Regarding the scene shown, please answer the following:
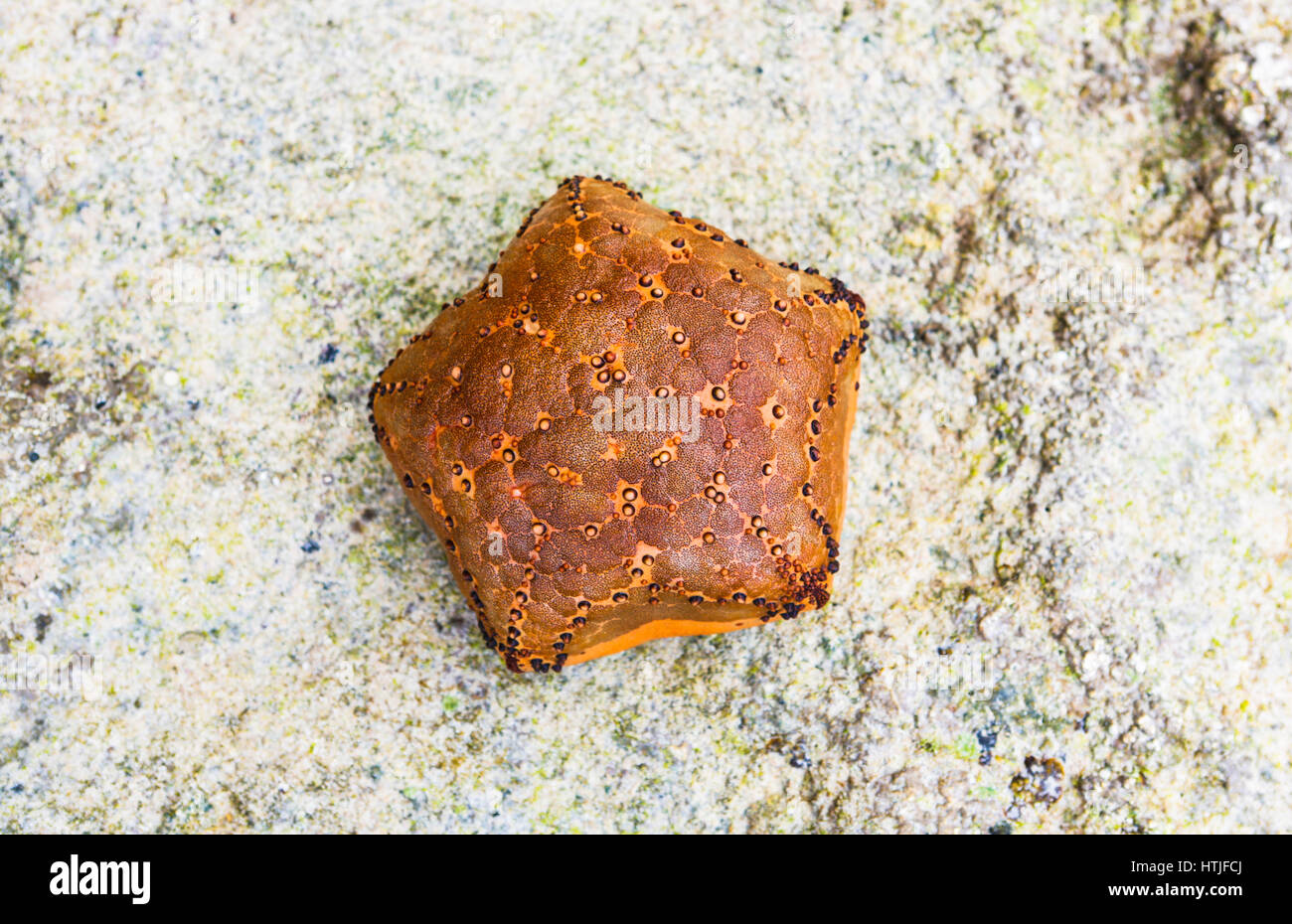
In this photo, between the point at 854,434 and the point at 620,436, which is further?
the point at 854,434

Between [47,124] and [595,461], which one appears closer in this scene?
[595,461]

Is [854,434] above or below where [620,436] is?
below

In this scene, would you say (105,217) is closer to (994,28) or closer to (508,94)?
(508,94)

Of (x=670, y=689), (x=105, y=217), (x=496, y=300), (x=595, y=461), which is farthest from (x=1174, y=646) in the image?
(x=105, y=217)

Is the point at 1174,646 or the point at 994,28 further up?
the point at 994,28
